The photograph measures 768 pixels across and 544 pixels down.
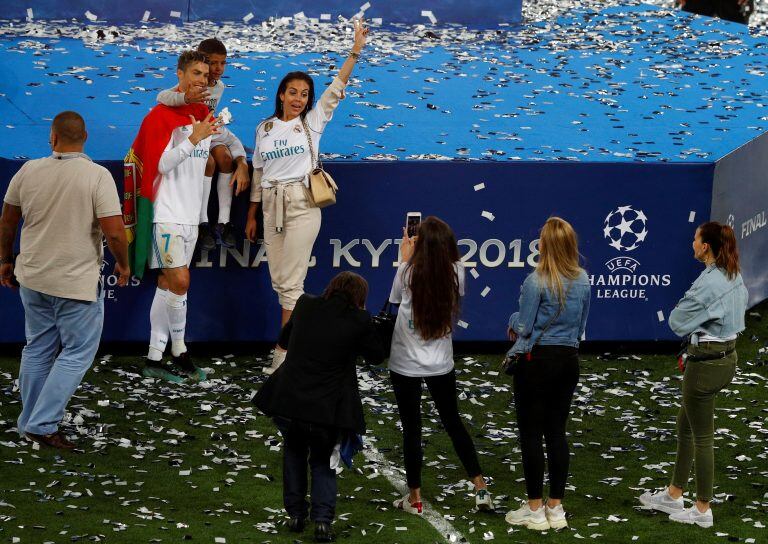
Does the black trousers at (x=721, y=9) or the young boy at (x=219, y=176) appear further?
the black trousers at (x=721, y=9)

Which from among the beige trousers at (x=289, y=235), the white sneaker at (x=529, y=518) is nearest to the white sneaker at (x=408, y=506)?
the white sneaker at (x=529, y=518)

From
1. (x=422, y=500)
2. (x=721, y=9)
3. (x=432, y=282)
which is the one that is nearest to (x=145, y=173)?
(x=432, y=282)

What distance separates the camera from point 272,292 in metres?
10.3

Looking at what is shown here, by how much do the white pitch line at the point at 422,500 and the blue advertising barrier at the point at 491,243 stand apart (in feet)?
6.85

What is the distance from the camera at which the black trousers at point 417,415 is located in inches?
289

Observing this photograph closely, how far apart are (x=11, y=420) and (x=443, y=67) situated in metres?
5.81

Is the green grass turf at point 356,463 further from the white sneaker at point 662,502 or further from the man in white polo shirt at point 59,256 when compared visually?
the man in white polo shirt at point 59,256

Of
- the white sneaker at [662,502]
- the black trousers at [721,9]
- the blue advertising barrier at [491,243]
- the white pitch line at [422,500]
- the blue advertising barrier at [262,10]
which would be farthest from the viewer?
the black trousers at [721,9]

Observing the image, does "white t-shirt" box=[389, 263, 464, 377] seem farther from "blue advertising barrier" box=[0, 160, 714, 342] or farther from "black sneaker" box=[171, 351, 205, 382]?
"blue advertising barrier" box=[0, 160, 714, 342]

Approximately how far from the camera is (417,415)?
737 cm

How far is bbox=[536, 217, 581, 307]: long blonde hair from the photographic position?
23.6 feet

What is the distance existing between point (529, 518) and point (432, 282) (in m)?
1.32

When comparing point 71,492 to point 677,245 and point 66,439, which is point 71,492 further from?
point 677,245

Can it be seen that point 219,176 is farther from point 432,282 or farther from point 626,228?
point 432,282
